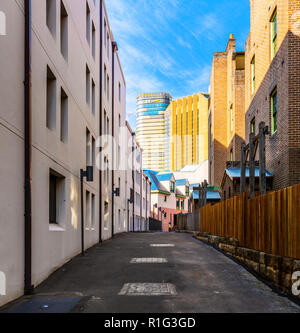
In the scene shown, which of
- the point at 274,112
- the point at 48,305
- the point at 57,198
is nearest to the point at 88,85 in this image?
the point at 57,198

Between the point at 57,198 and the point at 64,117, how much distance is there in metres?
2.57

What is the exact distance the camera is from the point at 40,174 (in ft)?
30.0

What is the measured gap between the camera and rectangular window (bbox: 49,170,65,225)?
11281mm

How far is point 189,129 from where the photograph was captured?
170 meters

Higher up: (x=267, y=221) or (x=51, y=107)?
(x=51, y=107)

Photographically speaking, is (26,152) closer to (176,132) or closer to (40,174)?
(40,174)

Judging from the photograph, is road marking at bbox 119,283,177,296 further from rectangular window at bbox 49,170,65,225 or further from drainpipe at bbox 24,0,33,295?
rectangular window at bbox 49,170,65,225

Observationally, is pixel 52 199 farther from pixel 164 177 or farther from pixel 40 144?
pixel 164 177

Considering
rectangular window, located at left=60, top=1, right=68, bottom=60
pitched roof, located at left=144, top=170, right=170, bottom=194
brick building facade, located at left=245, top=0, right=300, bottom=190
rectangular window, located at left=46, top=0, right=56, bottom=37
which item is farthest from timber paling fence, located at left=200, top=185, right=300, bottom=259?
pitched roof, located at left=144, top=170, right=170, bottom=194

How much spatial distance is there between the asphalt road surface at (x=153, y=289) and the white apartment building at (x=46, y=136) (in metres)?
0.58

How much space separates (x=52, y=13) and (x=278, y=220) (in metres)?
8.12

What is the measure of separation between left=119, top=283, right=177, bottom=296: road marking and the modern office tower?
5876 inches

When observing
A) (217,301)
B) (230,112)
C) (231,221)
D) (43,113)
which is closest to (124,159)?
(230,112)

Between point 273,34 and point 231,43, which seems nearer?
point 273,34
